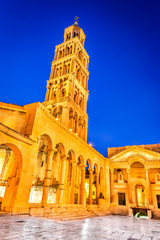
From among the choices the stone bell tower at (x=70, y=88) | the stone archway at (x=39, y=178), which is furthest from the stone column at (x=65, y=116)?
the stone archway at (x=39, y=178)

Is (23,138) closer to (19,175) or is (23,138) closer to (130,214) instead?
(19,175)

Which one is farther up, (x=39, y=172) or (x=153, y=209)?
(x=39, y=172)

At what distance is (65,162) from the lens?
17.3 m

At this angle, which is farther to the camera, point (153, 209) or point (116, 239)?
point (153, 209)

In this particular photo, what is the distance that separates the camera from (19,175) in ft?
36.8

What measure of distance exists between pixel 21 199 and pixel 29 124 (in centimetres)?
570

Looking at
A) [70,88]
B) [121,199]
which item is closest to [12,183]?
[70,88]

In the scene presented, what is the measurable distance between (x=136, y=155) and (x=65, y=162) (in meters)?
16.7

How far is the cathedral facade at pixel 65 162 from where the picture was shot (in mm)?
11634

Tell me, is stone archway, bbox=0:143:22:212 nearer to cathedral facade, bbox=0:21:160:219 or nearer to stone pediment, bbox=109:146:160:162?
cathedral facade, bbox=0:21:160:219

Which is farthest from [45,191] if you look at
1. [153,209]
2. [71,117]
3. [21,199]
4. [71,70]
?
[71,70]

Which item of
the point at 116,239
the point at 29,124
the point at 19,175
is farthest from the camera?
the point at 29,124

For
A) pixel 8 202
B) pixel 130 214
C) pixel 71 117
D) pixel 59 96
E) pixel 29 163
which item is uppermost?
pixel 59 96

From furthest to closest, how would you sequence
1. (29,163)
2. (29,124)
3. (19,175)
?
(29,124) → (29,163) → (19,175)
